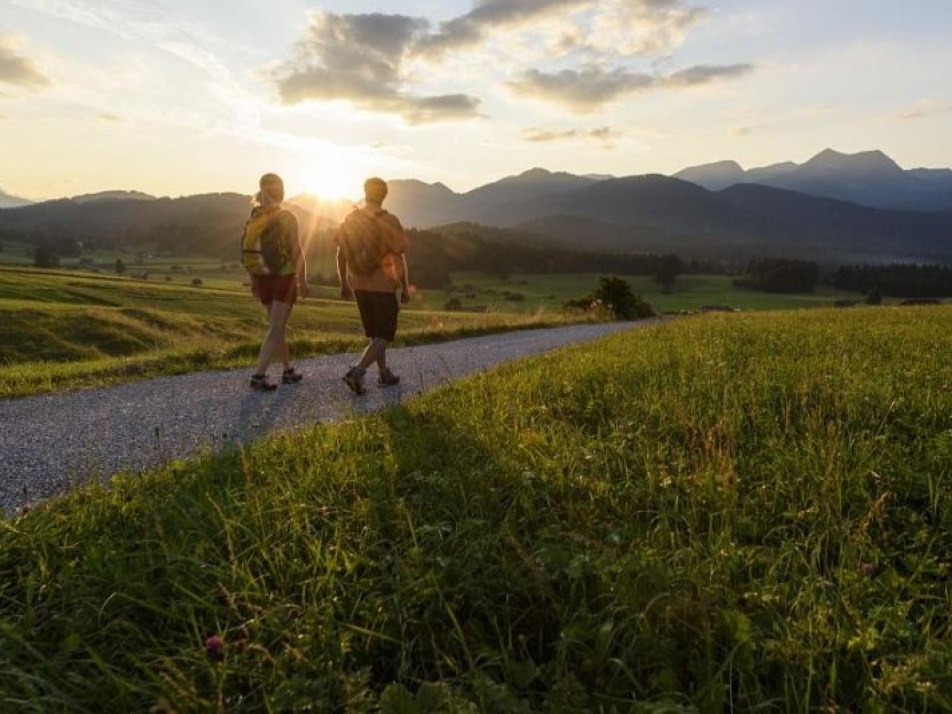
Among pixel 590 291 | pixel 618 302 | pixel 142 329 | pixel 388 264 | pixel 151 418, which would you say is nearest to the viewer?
pixel 151 418

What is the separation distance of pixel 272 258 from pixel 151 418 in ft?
8.85

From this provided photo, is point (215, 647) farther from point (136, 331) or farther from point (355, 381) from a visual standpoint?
point (136, 331)

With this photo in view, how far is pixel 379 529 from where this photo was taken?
3201 mm

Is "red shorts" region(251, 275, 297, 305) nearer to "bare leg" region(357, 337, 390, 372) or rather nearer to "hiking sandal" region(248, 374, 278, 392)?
"hiking sandal" region(248, 374, 278, 392)

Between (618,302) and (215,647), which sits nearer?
(215,647)

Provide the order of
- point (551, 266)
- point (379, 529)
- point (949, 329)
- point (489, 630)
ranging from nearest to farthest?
point (489, 630) < point (379, 529) < point (949, 329) < point (551, 266)

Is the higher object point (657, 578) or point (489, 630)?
point (657, 578)

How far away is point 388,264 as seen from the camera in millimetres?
8523

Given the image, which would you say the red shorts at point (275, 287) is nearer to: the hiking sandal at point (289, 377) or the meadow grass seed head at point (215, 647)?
the hiking sandal at point (289, 377)

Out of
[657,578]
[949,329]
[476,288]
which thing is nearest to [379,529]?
[657,578]

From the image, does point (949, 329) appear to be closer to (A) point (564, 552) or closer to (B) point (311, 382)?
(B) point (311, 382)

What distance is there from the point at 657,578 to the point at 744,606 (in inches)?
14.4

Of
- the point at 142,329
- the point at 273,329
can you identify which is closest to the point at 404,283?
the point at 273,329

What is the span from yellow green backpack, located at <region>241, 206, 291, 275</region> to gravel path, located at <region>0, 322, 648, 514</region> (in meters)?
1.71
